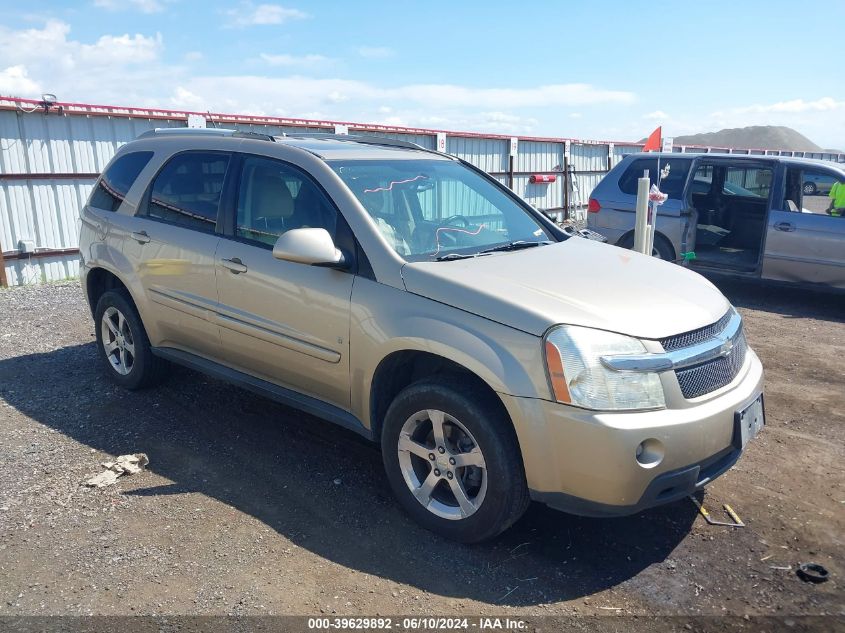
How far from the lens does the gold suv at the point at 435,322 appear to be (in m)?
3.00

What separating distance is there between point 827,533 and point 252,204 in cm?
365

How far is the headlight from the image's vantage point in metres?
2.94

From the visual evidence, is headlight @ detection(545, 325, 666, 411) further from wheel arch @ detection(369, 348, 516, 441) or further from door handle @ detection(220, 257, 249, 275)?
door handle @ detection(220, 257, 249, 275)

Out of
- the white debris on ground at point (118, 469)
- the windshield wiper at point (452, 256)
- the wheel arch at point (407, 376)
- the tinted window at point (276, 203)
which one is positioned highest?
the tinted window at point (276, 203)

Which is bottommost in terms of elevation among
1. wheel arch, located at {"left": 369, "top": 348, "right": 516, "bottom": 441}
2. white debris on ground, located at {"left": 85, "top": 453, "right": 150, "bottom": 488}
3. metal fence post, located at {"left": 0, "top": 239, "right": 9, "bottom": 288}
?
white debris on ground, located at {"left": 85, "top": 453, "right": 150, "bottom": 488}

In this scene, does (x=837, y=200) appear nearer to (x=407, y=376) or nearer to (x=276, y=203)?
(x=407, y=376)

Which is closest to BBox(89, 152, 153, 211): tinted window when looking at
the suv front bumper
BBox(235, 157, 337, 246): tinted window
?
BBox(235, 157, 337, 246): tinted window

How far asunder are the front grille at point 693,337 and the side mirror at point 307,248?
5.50ft

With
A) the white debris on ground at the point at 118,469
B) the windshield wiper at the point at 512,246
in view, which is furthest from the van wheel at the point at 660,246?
the white debris on ground at the point at 118,469

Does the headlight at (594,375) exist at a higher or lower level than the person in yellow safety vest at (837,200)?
lower

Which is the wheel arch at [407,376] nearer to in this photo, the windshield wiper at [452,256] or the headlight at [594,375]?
the headlight at [594,375]

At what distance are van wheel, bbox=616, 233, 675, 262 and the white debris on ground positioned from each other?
6.91 m

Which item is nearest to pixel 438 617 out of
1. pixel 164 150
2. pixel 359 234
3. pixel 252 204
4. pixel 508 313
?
pixel 508 313

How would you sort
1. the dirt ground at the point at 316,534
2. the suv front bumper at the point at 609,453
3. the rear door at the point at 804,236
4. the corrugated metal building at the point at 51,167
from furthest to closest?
the corrugated metal building at the point at 51,167 → the rear door at the point at 804,236 → the dirt ground at the point at 316,534 → the suv front bumper at the point at 609,453
